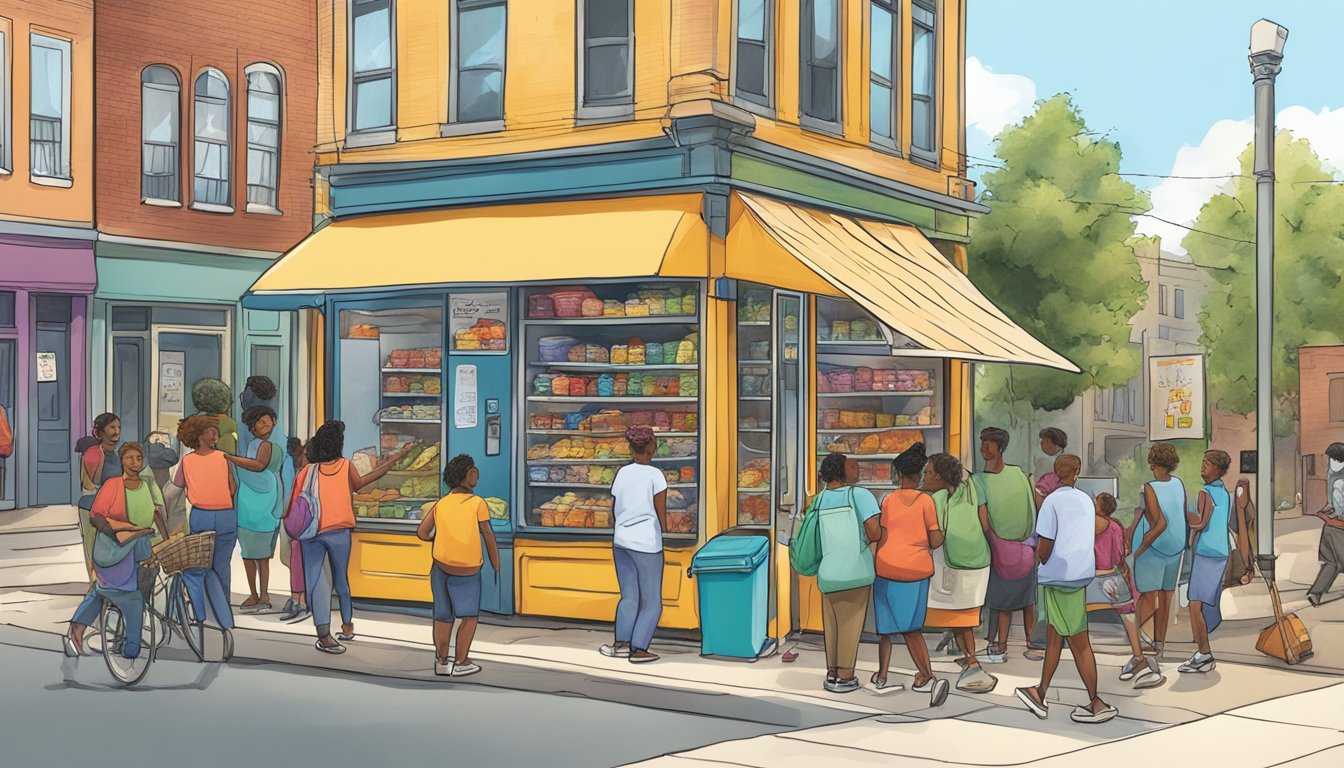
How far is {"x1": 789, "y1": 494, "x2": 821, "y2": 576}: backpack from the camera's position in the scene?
35.4 ft

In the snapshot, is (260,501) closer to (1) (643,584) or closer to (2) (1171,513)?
(1) (643,584)

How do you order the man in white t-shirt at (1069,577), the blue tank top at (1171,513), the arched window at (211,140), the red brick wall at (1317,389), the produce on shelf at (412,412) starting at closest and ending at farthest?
1. the man in white t-shirt at (1069,577)
2. the blue tank top at (1171,513)
3. the produce on shelf at (412,412)
4. the arched window at (211,140)
5. the red brick wall at (1317,389)

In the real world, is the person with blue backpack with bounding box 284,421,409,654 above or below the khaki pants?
above

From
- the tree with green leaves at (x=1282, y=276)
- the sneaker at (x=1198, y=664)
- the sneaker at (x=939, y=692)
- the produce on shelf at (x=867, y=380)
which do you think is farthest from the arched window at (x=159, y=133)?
the tree with green leaves at (x=1282, y=276)

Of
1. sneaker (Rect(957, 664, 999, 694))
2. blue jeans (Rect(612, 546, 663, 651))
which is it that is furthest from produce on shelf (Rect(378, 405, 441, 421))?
sneaker (Rect(957, 664, 999, 694))

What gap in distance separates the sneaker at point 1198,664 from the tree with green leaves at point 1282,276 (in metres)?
38.0

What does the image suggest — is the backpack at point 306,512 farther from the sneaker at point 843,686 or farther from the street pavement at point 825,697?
the sneaker at point 843,686

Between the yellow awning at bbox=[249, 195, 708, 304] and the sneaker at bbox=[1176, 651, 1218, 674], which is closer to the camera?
the sneaker at bbox=[1176, 651, 1218, 674]

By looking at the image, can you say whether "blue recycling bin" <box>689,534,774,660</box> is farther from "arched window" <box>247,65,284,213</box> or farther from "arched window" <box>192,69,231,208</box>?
"arched window" <box>247,65,284,213</box>

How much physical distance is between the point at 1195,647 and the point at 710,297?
5344 millimetres

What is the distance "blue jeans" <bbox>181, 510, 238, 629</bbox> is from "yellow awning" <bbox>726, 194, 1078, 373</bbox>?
4.75 metres

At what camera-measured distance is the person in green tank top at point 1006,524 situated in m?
11.6

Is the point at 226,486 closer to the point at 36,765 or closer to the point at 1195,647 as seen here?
the point at 36,765

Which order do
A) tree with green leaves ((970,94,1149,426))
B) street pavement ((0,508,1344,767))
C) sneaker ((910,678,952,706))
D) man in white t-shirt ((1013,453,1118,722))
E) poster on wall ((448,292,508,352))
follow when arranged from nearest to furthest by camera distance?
street pavement ((0,508,1344,767)) → man in white t-shirt ((1013,453,1118,722)) → sneaker ((910,678,952,706)) → poster on wall ((448,292,508,352)) → tree with green leaves ((970,94,1149,426))
